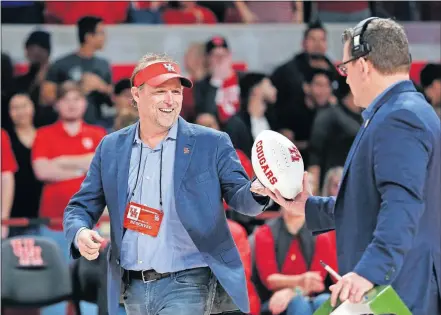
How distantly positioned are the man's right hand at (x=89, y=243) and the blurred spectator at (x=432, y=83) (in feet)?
16.8

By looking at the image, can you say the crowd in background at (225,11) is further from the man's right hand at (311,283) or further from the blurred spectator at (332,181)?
the man's right hand at (311,283)

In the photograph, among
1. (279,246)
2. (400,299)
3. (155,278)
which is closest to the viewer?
(400,299)

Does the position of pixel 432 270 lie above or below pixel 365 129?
below

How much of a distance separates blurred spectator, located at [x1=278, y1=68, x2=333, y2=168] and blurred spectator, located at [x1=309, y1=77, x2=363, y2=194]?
125 mm

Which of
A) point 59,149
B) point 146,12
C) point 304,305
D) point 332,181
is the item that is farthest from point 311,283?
point 146,12

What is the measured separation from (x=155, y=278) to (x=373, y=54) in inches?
59.4

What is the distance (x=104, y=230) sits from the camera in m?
6.91

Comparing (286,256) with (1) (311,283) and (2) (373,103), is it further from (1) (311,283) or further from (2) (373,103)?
(2) (373,103)

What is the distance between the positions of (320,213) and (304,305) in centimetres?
280

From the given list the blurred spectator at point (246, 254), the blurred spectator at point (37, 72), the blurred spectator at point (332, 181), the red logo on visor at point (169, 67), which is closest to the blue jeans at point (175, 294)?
the red logo on visor at point (169, 67)

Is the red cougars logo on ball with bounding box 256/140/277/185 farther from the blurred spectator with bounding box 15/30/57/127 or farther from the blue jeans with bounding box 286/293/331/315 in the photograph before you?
the blurred spectator with bounding box 15/30/57/127

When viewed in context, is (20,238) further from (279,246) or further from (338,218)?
(338,218)

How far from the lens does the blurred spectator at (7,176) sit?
302 inches

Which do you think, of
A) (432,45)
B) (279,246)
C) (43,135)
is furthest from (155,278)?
(432,45)
